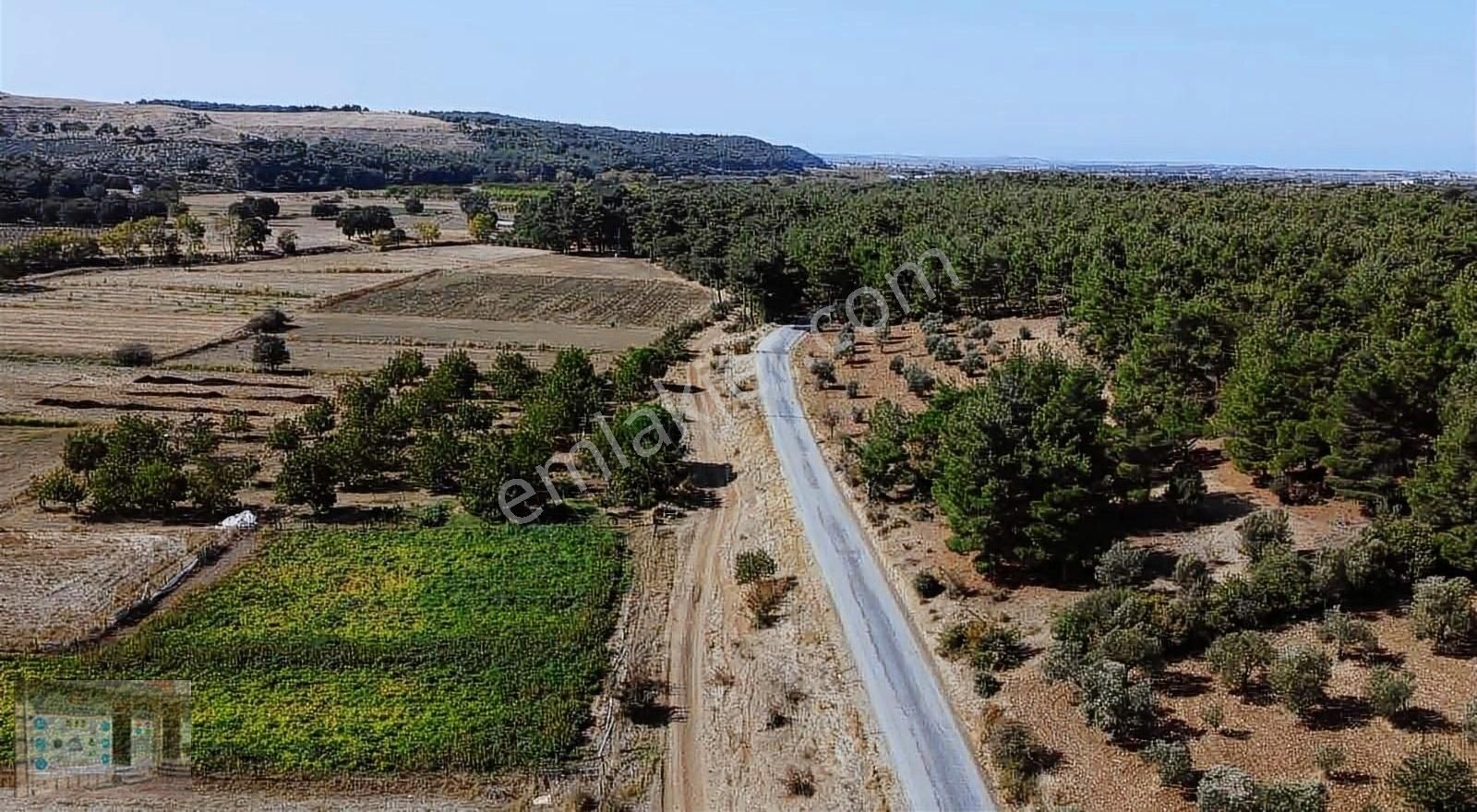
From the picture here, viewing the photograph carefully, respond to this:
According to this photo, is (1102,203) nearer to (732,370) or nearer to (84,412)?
(732,370)

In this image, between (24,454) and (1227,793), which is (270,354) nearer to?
(24,454)

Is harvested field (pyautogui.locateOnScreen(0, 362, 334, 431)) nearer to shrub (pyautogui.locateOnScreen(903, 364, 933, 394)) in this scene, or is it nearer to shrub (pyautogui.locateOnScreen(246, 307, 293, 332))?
shrub (pyautogui.locateOnScreen(246, 307, 293, 332))

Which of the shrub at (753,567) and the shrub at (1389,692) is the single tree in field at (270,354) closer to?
the shrub at (753,567)

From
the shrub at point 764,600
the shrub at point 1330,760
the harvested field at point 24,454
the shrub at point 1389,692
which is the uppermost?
the shrub at point 1389,692

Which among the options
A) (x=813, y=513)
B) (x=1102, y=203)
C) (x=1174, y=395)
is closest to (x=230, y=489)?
(x=813, y=513)

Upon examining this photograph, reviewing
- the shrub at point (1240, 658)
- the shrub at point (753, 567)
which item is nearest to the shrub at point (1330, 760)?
the shrub at point (1240, 658)

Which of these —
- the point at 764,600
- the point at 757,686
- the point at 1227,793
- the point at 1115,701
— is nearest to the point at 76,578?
the point at 764,600
